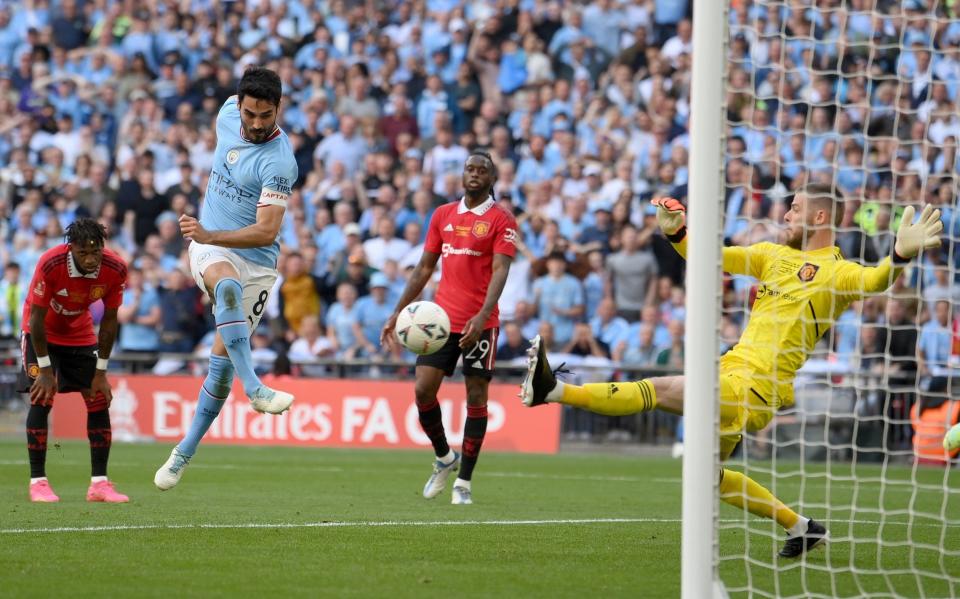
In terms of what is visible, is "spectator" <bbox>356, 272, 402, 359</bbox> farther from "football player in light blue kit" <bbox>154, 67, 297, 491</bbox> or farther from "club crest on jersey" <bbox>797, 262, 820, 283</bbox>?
"club crest on jersey" <bbox>797, 262, 820, 283</bbox>

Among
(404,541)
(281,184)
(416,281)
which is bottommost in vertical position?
(404,541)

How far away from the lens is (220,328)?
30.3 ft

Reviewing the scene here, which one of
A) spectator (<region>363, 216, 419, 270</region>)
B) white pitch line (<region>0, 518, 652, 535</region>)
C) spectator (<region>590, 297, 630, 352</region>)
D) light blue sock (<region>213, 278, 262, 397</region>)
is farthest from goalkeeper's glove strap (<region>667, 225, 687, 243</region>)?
spectator (<region>363, 216, 419, 270</region>)

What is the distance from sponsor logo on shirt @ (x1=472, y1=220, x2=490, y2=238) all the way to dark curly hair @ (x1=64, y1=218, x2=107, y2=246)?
2.84 m

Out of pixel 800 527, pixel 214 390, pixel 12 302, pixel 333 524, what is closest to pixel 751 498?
pixel 800 527

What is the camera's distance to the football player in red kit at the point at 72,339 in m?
10.4

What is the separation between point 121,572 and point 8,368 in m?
14.7

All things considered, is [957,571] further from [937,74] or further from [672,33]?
[672,33]

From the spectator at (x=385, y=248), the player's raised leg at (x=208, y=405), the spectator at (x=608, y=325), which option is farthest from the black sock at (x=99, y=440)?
the spectator at (x=385, y=248)

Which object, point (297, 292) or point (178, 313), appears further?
point (178, 313)

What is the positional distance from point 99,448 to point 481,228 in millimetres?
3355

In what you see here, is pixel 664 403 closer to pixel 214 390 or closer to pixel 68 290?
pixel 214 390

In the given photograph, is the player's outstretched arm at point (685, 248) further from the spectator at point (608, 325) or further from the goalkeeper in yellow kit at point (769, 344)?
the spectator at point (608, 325)

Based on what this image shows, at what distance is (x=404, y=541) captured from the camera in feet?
26.6
